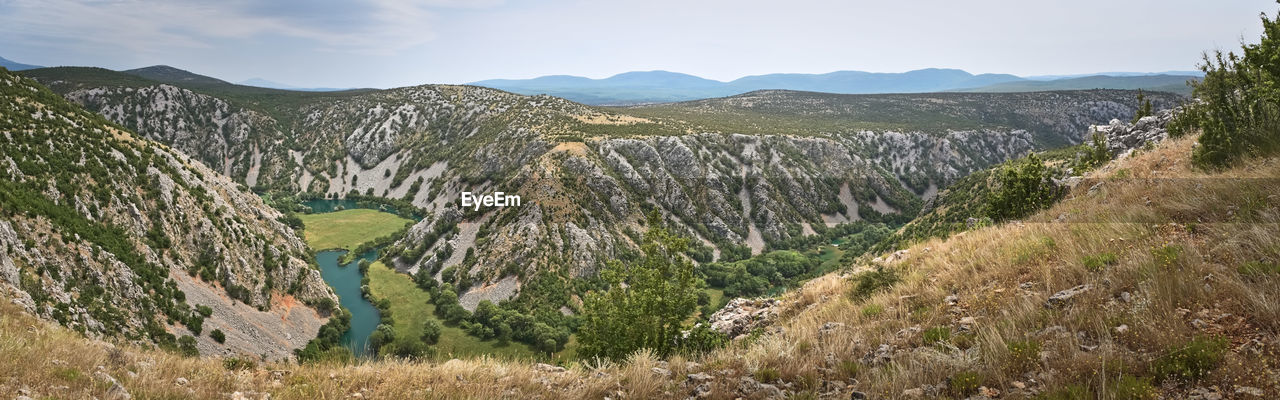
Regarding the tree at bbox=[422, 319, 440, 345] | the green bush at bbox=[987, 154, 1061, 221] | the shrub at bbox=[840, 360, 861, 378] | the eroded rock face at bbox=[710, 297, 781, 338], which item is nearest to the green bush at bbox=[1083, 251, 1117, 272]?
the shrub at bbox=[840, 360, 861, 378]

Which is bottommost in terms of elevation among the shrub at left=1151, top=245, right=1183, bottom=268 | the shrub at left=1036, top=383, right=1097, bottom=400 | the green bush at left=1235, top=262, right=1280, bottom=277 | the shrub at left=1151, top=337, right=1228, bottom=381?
the shrub at left=1036, top=383, right=1097, bottom=400

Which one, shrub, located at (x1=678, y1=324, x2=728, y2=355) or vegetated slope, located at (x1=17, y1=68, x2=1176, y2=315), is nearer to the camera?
shrub, located at (x1=678, y1=324, x2=728, y2=355)

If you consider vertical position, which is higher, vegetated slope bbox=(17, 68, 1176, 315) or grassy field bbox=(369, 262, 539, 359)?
vegetated slope bbox=(17, 68, 1176, 315)

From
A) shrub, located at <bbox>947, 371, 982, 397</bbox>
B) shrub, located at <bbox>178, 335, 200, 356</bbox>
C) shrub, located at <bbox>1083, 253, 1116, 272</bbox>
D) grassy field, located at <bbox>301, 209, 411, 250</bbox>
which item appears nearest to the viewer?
shrub, located at <bbox>947, 371, 982, 397</bbox>

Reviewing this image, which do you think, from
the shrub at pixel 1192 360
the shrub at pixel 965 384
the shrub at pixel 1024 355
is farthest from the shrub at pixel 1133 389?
the shrub at pixel 965 384

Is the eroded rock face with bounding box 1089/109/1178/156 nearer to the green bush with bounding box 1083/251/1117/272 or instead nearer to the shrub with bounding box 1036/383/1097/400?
the green bush with bounding box 1083/251/1117/272

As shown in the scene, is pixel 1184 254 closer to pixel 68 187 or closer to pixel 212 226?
pixel 68 187

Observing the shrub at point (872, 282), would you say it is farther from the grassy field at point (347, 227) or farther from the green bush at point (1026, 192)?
the grassy field at point (347, 227)

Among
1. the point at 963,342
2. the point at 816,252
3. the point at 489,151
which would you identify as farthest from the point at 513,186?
the point at 963,342
